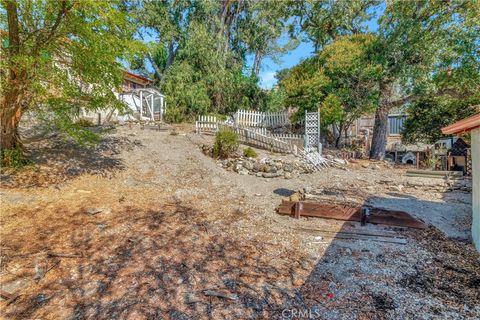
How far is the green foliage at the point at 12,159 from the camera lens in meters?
6.25

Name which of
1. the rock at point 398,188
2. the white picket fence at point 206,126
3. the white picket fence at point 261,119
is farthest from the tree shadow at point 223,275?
the white picket fence at point 261,119

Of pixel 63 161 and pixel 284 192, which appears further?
pixel 63 161

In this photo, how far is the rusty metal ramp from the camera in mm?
4949

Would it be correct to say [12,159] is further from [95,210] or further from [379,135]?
[379,135]

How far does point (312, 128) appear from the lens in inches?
456

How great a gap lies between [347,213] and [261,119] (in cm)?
936

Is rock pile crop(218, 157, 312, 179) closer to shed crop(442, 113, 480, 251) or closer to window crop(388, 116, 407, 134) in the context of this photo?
shed crop(442, 113, 480, 251)

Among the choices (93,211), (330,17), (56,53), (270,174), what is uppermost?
(330,17)

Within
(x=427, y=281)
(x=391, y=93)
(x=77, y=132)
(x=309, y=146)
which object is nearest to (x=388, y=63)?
(x=391, y=93)

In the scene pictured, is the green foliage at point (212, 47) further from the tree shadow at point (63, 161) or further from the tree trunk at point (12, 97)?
the tree trunk at point (12, 97)

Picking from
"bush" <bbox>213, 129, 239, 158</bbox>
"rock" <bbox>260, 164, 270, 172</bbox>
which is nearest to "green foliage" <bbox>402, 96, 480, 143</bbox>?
"rock" <bbox>260, 164, 270, 172</bbox>

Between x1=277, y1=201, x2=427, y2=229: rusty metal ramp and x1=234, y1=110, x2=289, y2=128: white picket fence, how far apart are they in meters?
8.31

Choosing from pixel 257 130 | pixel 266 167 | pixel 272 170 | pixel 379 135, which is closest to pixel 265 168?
pixel 266 167

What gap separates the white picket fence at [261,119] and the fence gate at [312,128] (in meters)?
2.00
